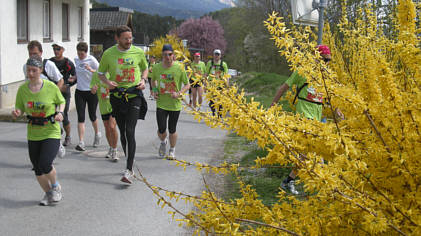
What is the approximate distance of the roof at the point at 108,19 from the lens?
133 ft

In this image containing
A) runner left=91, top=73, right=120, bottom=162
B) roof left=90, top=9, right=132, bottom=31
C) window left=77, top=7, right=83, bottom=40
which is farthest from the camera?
roof left=90, top=9, right=132, bottom=31

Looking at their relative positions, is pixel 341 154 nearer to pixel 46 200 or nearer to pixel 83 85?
pixel 46 200

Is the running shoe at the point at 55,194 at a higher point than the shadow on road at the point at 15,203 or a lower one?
higher

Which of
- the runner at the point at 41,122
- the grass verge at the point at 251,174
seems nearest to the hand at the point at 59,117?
the runner at the point at 41,122

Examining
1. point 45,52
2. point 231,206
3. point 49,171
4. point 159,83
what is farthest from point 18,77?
point 231,206

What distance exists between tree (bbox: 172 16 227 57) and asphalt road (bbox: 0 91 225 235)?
83393 millimetres

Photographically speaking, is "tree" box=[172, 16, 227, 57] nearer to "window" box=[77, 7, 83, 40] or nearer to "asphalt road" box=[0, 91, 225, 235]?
"window" box=[77, 7, 83, 40]

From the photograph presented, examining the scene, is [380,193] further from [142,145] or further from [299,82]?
[142,145]

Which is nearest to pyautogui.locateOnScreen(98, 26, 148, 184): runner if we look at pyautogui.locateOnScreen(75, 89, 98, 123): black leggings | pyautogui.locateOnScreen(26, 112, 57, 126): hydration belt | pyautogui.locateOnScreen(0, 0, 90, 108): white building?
pyautogui.locateOnScreen(26, 112, 57, 126): hydration belt

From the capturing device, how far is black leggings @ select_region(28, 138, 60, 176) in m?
5.40

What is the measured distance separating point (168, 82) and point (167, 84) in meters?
0.04

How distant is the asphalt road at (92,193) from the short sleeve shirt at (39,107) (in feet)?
2.59

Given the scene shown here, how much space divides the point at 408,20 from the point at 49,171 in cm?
413

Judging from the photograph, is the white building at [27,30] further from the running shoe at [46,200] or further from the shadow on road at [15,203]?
the running shoe at [46,200]
